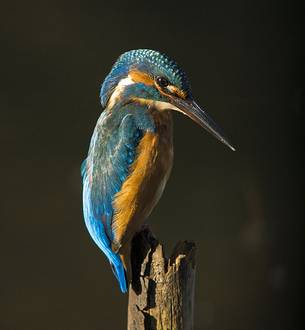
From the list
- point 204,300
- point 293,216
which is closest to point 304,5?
point 293,216

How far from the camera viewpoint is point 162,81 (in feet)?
5.06

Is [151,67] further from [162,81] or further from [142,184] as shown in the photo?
[142,184]

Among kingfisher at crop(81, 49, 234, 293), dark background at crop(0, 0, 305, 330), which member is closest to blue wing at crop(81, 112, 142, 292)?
Answer: kingfisher at crop(81, 49, 234, 293)

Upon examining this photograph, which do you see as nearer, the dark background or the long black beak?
the long black beak

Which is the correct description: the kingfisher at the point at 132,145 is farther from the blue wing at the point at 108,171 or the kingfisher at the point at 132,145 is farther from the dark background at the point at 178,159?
the dark background at the point at 178,159

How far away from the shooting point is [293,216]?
3.56 metres

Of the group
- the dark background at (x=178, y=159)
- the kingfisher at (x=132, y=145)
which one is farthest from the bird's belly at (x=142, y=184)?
the dark background at (x=178, y=159)

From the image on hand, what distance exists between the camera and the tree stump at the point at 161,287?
5.12ft

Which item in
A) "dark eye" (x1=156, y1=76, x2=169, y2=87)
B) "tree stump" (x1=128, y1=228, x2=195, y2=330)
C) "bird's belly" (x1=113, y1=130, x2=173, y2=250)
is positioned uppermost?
"dark eye" (x1=156, y1=76, x2=169, y2=87)

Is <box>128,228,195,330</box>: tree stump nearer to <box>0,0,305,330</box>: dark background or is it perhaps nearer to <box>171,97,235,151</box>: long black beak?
<box>171,97,235,151</box>: long black beak

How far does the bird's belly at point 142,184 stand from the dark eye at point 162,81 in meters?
0.12

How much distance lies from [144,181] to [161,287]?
26cm

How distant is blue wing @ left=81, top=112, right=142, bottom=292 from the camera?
157cm

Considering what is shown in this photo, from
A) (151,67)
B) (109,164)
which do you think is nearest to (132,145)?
(109,164)
